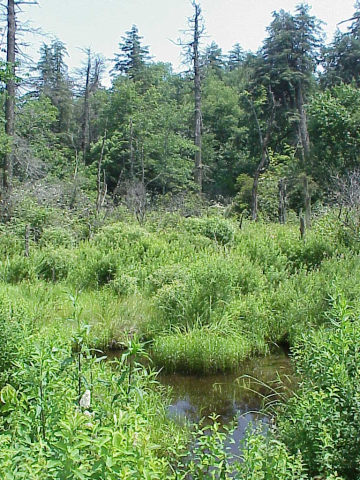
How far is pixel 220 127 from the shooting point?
117 feet

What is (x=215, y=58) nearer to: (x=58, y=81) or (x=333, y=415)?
(x=58, y=81)

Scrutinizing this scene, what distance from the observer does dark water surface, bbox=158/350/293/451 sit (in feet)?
16.5

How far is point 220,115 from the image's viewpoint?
35.5 meters

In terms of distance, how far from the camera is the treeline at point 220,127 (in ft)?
67.3

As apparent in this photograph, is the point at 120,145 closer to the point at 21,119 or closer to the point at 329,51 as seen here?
the point at 21,119

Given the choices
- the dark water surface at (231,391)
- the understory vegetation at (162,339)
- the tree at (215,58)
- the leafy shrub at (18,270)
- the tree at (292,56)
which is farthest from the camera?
the tree at (215,58)

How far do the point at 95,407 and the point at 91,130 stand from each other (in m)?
38.9

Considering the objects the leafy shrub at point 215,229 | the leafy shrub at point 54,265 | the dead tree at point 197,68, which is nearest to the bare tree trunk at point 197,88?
the dead tree at point 197,68

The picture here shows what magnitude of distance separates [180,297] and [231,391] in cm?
218

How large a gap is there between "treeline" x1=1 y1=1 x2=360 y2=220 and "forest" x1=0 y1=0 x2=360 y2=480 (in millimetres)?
135

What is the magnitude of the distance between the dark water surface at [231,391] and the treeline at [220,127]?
12.6 meters

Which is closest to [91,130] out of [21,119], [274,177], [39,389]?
[21,119]

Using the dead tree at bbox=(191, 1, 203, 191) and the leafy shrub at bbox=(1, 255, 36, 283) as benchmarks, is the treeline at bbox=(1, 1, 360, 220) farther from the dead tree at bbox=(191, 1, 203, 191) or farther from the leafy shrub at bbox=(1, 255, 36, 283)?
the leafy shrub at bbox=(1, 255, 36, 283)

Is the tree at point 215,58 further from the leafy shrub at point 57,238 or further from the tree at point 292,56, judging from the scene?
the leafy shrub at point 57,238
